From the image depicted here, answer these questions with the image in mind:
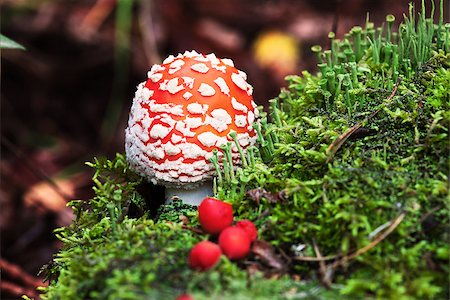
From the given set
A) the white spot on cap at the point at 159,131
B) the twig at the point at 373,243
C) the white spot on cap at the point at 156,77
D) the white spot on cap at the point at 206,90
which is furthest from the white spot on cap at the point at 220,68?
the twig at the point at 373,243

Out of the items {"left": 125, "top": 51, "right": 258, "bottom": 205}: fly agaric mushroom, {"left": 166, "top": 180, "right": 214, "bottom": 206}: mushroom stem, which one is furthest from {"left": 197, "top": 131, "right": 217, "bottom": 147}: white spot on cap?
{"left": 166, "top": 180, "right": 214, "bottom": 206}: mushroom stem

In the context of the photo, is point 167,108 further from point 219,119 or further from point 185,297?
point 185,297

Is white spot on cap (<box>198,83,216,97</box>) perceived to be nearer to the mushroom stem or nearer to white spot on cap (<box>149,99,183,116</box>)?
white spot on cap (<box>149,99,183,116</box>)

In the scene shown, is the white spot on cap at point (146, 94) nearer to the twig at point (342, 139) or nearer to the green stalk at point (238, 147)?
the green stalk at point (238, 147)

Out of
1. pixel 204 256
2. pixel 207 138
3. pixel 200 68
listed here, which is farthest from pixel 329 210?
pixel 200 68

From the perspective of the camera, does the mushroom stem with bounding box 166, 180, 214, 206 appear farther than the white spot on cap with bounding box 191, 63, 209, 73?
Yes

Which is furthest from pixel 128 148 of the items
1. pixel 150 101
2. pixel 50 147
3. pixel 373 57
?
pixel 50 147

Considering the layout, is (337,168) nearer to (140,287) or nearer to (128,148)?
(140,287)
